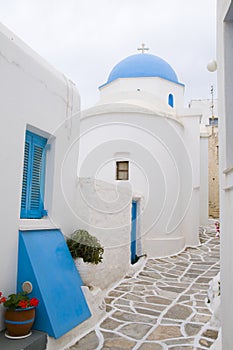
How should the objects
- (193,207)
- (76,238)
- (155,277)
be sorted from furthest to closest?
(193,207), (155,277), (76,238)

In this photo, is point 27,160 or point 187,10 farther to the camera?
point 187,10

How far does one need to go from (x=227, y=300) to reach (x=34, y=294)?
2.68 meters

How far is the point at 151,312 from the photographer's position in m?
6.30

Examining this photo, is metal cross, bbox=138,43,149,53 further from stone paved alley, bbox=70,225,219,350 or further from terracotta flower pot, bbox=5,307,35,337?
terracotta flower pot, bbox=5,307,35,337

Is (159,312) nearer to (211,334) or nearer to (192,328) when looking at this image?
(192,328)

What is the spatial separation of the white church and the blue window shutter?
18 mm

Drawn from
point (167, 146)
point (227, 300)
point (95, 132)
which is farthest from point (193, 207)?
point (227, 300)

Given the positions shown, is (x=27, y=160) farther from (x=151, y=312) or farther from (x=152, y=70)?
(x=152, y=70)

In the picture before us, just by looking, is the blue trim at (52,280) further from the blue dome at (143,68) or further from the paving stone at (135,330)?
the blue dome at (143,68)

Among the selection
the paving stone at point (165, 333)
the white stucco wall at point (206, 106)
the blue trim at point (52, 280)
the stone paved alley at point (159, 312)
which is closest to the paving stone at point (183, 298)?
the stone paved alley at point (159, 312)

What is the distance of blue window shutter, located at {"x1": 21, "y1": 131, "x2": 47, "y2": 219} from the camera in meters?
5.38

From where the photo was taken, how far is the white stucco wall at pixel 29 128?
4582 millimetres

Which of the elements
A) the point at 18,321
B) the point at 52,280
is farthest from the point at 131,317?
the point at 18,321

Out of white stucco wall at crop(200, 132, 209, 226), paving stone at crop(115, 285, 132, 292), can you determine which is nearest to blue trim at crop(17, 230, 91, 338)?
paving stone at crop(115, 285, 132, 292)
